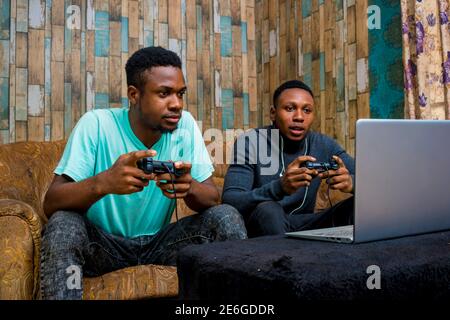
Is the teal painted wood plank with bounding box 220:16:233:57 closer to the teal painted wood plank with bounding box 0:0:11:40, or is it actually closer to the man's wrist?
the teal painted wood plank with bounding box 0:0:11:40

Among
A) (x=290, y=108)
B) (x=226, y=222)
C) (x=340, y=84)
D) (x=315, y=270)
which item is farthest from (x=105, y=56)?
(x=315, y=270)

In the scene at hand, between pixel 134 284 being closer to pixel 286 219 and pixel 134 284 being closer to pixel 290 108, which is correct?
pixel 286 219

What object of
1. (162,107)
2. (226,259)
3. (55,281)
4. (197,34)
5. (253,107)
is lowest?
(55,281)

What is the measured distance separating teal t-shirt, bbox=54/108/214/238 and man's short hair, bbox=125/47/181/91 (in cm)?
12

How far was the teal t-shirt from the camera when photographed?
1.38m

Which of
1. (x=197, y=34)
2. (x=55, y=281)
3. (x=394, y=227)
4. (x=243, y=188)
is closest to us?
(x=394, y=227)

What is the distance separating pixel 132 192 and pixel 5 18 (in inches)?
79.9

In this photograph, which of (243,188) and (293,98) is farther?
(293,98)

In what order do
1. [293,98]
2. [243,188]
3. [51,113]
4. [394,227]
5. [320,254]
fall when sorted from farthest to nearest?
1. [51,113]
2. [293,98]
3. [243,188]
4. [394,227]
5. [320,254]

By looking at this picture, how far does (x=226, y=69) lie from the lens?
321 centimetres

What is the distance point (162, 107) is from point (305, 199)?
2.15 feet

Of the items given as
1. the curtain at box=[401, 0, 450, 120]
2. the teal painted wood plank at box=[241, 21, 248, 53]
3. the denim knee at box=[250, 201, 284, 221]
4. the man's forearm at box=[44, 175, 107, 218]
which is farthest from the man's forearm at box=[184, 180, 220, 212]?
the teal painted wood plank at box=[241, 21, 248, 53]
